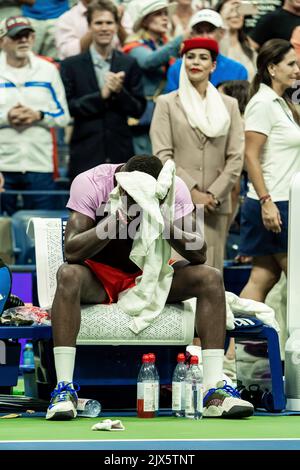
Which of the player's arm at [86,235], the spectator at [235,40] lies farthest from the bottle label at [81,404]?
the spectator at [235,40]

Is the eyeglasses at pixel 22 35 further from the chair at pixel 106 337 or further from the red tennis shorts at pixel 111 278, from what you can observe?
the red tennis shorts at pixel 111 278

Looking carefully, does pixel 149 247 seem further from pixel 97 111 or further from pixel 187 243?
pixel 97 111

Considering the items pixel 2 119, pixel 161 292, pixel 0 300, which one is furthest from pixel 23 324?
pixel 2 119

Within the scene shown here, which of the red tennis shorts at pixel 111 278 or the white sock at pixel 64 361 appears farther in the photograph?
the red tennis shorts at pixel 111 278

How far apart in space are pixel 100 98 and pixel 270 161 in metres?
1.88

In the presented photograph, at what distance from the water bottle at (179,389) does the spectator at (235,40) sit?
4239 millimetres

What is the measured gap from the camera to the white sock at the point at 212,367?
19.9 feet

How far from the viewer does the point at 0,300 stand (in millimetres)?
6281

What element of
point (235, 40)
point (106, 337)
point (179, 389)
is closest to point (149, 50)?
point (235, 40)

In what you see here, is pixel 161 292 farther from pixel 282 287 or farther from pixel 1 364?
pixel 282 287

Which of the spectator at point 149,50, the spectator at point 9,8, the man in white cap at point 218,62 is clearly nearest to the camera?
the man in white cap at point 218,62

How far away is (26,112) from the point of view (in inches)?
362

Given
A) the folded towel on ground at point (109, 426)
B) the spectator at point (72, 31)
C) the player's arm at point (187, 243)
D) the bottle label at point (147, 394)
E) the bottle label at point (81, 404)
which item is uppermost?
the spectator at point (72, 31)

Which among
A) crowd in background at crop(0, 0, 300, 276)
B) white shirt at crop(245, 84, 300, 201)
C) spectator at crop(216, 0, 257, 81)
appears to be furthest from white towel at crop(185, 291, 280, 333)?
spectator at crop(216, 0, 257, 81)
